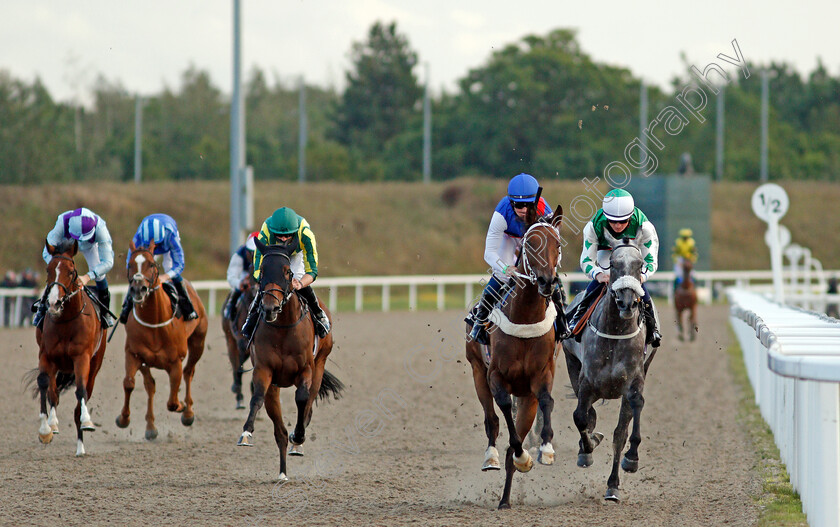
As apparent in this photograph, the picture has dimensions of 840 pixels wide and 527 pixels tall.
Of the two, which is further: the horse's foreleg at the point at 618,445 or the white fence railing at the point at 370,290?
the white fence railing at the point at 370,290

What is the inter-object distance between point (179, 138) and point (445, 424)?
42.4 meters

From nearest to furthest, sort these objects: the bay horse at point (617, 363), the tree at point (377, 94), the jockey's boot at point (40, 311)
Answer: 1. the bay horse at point (617, 363)
2. the jockey's boot at point (40, 311)
3. the tree at point (377, 94)

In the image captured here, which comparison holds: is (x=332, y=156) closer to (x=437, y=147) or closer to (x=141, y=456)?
(x=437, y=147)

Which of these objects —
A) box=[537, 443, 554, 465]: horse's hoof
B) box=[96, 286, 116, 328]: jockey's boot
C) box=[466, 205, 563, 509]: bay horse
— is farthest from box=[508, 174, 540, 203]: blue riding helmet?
box=[96, 286, 116, 328]: jockey's boot

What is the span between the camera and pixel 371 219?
40312 mm

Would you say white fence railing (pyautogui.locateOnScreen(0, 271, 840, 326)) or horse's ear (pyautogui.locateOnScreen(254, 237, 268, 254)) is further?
white fence railing (pyautogui.locateOnScreen(0, 271, 840, 326))

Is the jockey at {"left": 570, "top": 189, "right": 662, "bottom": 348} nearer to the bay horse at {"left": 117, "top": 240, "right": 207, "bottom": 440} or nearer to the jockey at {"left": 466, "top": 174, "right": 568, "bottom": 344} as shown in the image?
the jockey at {"left": 466, "top": 174, "right": 568, "bottom": 344}

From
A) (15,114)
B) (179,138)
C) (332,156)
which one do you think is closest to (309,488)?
(15,114)

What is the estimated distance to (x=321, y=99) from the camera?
236 ft

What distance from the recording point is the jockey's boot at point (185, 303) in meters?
8.97

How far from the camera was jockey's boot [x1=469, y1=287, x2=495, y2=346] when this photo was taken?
6.50 meters

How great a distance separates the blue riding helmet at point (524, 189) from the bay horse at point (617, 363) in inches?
22.0

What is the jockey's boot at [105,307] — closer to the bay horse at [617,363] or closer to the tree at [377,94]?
the bay horse at [617,363]

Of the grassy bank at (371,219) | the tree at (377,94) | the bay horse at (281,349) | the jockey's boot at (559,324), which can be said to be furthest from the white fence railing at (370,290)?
the tree at (377,94)
